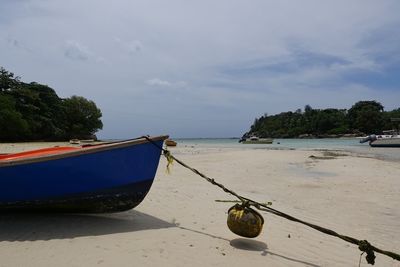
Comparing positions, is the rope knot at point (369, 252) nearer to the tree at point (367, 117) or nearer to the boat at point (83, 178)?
the boat at point (83, 178)

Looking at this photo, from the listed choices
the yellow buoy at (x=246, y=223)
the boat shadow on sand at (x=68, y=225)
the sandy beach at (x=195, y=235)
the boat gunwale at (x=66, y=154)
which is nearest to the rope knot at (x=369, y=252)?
the sandy beach at (x=195, y=235)

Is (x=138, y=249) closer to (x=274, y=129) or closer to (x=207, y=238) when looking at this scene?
(x=207, y=238)

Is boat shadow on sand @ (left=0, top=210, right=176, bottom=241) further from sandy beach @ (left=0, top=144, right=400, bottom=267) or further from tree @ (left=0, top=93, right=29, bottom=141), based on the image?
tree @ (left=0, top=93, right=29, bottom=141)

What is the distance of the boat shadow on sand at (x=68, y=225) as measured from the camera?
5.41m

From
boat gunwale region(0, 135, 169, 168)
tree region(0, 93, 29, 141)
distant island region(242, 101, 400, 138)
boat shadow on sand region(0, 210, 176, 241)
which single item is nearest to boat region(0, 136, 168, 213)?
boat gunwale region(0, 135, 169, 168)

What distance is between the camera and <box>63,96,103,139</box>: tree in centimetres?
6706

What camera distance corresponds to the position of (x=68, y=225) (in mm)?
5875

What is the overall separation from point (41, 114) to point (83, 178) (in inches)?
2285

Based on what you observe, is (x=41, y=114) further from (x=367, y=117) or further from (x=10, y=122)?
(x=367, y=117)

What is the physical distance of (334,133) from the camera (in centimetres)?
10844

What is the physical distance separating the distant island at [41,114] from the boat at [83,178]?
1844 inches

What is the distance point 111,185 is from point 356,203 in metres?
5.41

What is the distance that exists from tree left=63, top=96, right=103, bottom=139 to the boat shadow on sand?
6182cm

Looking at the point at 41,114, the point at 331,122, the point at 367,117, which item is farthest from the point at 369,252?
the point at 331,122
